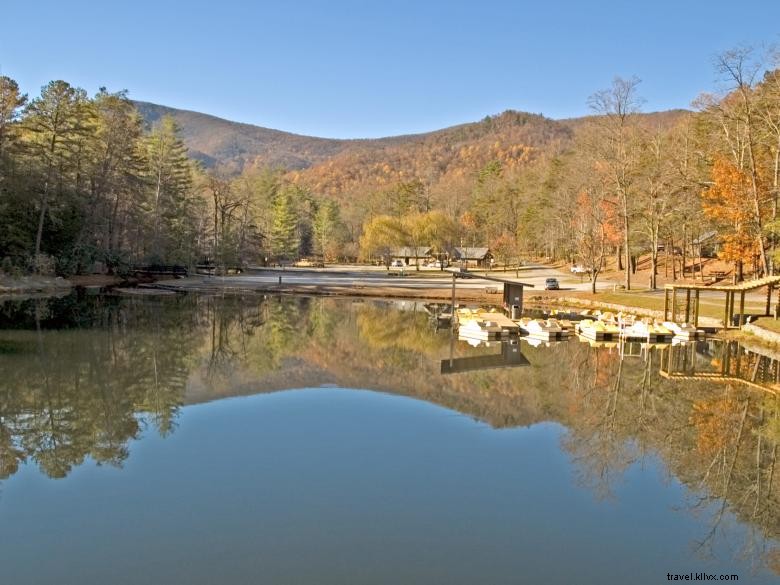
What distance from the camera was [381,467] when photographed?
456 inches

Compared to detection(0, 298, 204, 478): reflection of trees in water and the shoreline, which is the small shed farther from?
detection(0, 298, 204, 478): reflection of trees in water

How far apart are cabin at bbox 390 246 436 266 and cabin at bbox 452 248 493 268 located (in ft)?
12.9

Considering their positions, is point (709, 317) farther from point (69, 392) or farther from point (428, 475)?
point (69, 392)

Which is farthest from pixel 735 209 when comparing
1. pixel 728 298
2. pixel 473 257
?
pixel 473 257

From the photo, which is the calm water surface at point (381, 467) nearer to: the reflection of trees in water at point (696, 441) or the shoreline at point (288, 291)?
the reflection of trees in water at point (696, 441)

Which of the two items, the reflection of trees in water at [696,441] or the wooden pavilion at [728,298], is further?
the wooden pavilion at [728,298]

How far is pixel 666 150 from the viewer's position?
178 ft

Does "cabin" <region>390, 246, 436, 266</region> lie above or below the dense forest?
below

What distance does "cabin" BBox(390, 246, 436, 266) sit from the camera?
305ft

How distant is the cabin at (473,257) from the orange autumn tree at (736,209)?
176 feet

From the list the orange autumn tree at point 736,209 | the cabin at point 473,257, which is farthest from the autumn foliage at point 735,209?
the cabin at point 473,257

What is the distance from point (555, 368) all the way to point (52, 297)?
31805 mm

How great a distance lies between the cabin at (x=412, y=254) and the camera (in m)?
92.9

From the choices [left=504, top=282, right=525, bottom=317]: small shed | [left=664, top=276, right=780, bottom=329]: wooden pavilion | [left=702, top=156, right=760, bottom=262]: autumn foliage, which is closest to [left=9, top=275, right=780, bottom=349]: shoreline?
[left=664, top=276, right=780, bottom=329]: wooden pavilion
